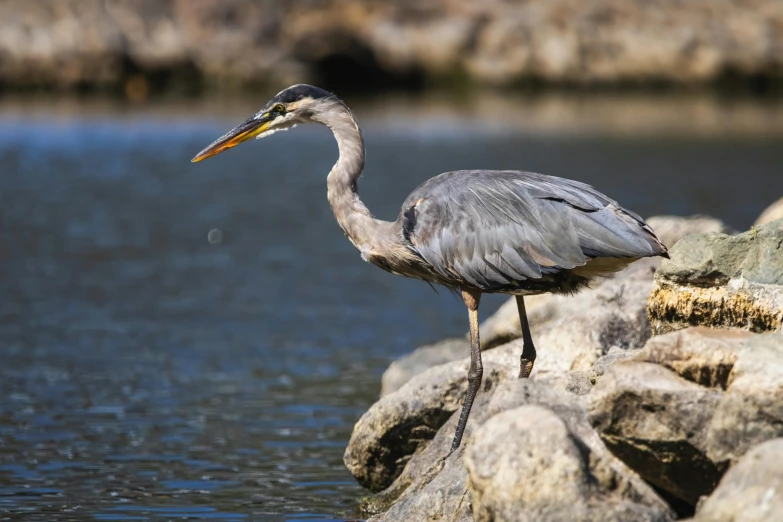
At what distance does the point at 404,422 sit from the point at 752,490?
2.97m

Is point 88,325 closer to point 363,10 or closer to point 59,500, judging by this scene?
point 59,500

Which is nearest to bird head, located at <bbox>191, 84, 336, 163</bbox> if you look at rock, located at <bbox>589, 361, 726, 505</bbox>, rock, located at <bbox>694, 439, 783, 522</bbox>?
rock, located at <bbox>589, 361, 726, 505</bbox>

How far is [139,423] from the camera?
9203 millimetres

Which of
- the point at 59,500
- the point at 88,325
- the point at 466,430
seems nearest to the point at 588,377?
the point at 466,430

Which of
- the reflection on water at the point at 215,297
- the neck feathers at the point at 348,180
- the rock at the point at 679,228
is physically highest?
the neck feathers at the point at 348,180

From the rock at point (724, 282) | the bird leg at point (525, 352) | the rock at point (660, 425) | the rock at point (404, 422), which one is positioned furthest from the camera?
the rock at point (404, 422)

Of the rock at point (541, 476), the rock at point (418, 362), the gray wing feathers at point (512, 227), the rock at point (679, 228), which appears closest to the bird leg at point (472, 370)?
the gray wing feathers at point (512, 227)

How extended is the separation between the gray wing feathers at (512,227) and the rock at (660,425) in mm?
1542

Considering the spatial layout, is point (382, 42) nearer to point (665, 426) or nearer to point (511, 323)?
point (511, 323)

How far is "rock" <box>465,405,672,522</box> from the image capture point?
4891 millimetres

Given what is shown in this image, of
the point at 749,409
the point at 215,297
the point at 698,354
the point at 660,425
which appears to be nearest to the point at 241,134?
the point at 698,354

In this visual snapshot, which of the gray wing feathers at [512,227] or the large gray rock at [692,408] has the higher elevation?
the gray wing feathers at [512,227]

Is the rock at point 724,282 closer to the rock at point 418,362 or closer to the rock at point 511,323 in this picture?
the rock at point 511,323

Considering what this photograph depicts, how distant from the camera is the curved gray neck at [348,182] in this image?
747cm
